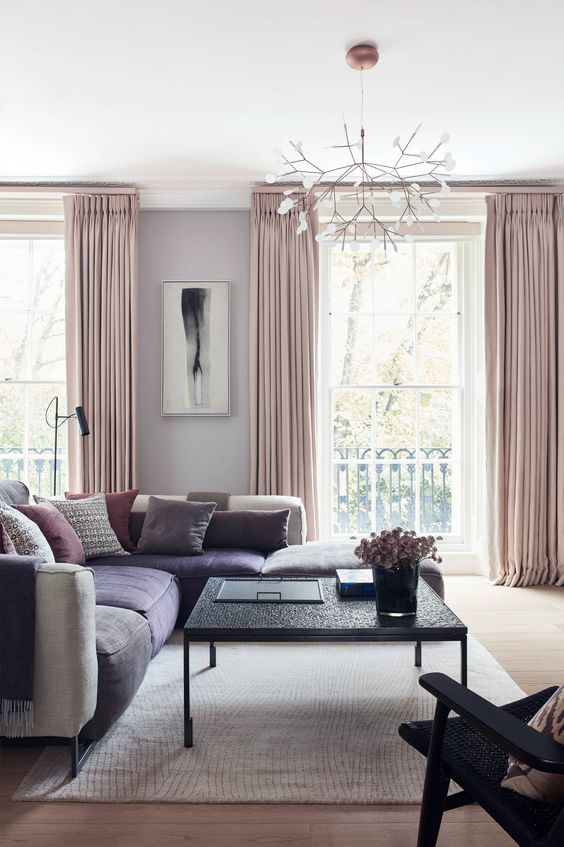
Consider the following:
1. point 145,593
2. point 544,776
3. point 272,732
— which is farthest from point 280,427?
point 544,776

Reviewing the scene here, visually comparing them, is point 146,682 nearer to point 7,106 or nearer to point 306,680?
point 306,680

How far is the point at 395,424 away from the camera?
217 inches

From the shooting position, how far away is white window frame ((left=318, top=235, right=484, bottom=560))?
5445 mm

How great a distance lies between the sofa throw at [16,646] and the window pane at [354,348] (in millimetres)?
3609

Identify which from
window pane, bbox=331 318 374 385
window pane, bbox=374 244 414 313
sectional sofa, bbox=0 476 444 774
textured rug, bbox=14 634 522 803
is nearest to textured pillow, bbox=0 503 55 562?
sectional sofa, bbox=0 476 444 774

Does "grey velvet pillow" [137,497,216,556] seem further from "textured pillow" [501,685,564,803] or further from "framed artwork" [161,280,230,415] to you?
"textured pillow" [501,685,564,803]

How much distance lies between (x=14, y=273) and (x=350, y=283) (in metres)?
2.66

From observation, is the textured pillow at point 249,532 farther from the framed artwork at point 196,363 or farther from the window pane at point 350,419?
the window pane at point 350,419

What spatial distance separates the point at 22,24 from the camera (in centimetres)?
314

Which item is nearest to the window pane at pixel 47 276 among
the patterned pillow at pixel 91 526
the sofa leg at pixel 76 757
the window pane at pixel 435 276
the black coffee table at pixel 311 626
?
the patterned pillow at pixel 91 526

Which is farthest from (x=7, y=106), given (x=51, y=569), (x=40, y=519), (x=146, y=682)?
(x=146, y=682)

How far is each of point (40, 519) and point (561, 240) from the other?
4151mm

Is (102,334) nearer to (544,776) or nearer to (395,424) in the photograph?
(395,424)

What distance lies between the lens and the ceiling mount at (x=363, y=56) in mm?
3316
